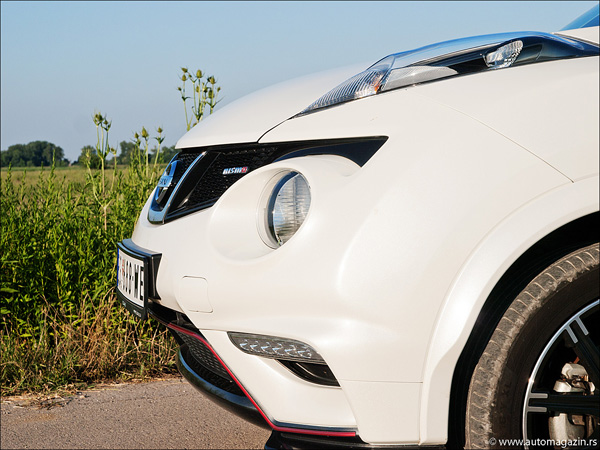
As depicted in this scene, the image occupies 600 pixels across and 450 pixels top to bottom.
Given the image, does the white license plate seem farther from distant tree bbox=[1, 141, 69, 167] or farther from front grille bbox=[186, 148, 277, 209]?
distant tree bbox=[1, 141, 69, 167]

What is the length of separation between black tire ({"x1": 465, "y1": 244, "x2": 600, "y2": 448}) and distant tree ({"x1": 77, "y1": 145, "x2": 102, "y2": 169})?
9.54 ft

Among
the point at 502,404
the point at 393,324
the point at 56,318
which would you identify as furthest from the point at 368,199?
the point at 56,318

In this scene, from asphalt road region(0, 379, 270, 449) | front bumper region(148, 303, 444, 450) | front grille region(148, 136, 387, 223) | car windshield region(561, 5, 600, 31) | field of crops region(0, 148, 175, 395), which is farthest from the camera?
field of crops region(0, 148, 175, 395)

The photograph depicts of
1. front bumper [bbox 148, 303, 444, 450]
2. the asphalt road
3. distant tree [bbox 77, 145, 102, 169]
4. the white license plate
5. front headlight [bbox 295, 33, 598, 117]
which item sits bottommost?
the asphalt road

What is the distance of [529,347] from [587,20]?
192 cm

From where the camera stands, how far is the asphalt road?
2521 mm

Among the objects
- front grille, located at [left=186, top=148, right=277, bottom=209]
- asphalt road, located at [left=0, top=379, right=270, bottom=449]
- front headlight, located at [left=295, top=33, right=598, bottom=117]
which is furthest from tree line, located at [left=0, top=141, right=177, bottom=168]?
front headlight, located at [left=295, top=33, right=598, bottom=117]

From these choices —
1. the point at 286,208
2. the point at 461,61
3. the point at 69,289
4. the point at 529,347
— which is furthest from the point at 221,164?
the point at 69,289

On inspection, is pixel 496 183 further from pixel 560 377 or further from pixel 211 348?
pixel 211 348

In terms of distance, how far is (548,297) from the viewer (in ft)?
5.26

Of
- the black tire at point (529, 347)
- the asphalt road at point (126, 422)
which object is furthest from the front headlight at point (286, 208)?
the asphalt road at point (126, 422)

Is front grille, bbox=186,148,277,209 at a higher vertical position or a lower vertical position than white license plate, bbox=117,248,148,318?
higher

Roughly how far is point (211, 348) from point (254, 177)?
0.50m

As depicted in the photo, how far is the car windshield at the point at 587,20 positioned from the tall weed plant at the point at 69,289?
2.09 m
